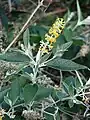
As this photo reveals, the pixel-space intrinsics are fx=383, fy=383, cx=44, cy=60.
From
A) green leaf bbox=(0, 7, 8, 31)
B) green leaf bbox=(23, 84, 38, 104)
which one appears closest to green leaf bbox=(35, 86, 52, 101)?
green leaf bbox=(23, 84, 38, 104)

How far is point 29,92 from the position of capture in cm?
71

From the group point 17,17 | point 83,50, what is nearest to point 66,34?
point 83,50

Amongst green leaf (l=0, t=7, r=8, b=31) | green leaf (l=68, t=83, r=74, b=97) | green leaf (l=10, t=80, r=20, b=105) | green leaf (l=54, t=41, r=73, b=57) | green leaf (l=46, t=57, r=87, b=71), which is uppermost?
green leaf (l=0, t=7, r=8, b=31)

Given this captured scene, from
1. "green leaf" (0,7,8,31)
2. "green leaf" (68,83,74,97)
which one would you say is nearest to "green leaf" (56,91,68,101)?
"green leaf" (68,83,74,97)

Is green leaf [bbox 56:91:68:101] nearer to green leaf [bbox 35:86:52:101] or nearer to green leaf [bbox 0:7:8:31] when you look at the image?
green leaf [bbox 35:86:52:101]

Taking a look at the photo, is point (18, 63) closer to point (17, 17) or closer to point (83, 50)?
point (83, 50)

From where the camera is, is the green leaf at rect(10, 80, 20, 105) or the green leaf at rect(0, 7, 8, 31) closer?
the green leaf at rect(10, 80, 20, 105)

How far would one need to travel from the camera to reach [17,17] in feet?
4.11

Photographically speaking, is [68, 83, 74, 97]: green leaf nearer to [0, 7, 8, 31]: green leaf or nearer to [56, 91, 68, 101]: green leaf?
[56, 91, 68, 101]: green leaf

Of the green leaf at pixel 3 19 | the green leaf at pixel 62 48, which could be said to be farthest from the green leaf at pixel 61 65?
the green leaf at pixel 3 19

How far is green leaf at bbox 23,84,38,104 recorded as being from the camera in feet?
2.32

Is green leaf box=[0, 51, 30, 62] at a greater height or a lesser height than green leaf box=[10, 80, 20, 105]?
greater

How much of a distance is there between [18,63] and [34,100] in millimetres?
84

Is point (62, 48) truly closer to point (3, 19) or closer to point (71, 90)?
point (71, 90)
